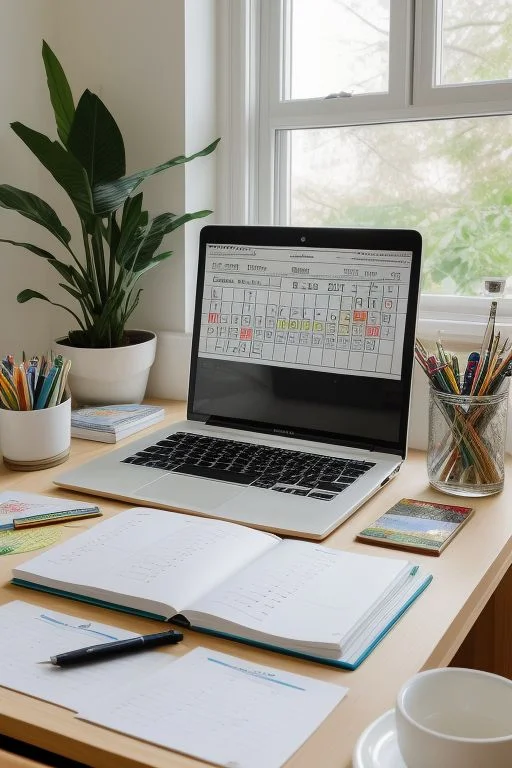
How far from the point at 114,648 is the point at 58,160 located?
1049 millimetres

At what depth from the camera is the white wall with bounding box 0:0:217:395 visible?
1.85 metres

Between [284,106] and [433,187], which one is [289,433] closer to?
[433,187]

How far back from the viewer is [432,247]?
72.2 inches

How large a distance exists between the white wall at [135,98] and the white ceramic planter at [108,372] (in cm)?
11

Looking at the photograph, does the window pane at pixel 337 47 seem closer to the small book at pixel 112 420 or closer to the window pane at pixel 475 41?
the window pane at pixel 475 41

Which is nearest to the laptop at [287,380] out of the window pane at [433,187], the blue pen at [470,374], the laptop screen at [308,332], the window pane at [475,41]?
the laptop screen at [308,332]

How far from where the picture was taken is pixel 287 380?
1544mm

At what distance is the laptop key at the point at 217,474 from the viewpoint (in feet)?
4.41

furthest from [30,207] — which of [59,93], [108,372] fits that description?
[108,372]

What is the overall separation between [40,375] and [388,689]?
86 cm

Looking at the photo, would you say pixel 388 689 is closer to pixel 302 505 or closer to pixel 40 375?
pixel 302 505

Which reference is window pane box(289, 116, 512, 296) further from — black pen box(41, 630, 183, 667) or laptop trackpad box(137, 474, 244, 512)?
black pen box(41, 630, 183, 667)

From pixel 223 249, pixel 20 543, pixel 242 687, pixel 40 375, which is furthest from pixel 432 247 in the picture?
pixel 242 687

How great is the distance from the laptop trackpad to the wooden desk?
0.19 feet
